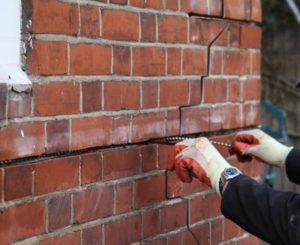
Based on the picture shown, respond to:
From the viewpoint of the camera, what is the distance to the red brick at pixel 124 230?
7.22ft

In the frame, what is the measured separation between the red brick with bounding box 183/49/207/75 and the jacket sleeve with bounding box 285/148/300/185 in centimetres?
52

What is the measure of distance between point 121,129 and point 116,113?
64mm

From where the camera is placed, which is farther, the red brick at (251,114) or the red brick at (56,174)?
the red brick at (251,114)

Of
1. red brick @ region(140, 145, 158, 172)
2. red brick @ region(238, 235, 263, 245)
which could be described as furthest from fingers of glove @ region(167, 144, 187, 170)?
red brick @ region(238, 235, 263, 245)

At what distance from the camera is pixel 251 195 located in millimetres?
1979

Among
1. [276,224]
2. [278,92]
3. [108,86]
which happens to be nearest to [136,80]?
[108,86]

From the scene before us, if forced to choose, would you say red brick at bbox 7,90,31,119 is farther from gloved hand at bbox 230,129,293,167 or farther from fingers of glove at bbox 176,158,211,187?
gloved hand at bbox 230,129,293,167

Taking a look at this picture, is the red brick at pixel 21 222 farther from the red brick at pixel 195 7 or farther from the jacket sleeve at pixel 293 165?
the jacket sleeve at pixel 293 165

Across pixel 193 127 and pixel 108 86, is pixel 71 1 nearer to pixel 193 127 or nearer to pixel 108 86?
pixel 108 86

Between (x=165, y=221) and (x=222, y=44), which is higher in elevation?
(x=222, y=44)

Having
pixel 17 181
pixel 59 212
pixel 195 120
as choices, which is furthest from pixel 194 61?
pixel 17 181

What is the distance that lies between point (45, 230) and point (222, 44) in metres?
1.22

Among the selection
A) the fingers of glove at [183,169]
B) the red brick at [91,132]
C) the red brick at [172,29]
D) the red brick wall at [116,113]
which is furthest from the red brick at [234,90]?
the red brick at [91,132]

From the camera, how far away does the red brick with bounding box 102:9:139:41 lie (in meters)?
2.13
